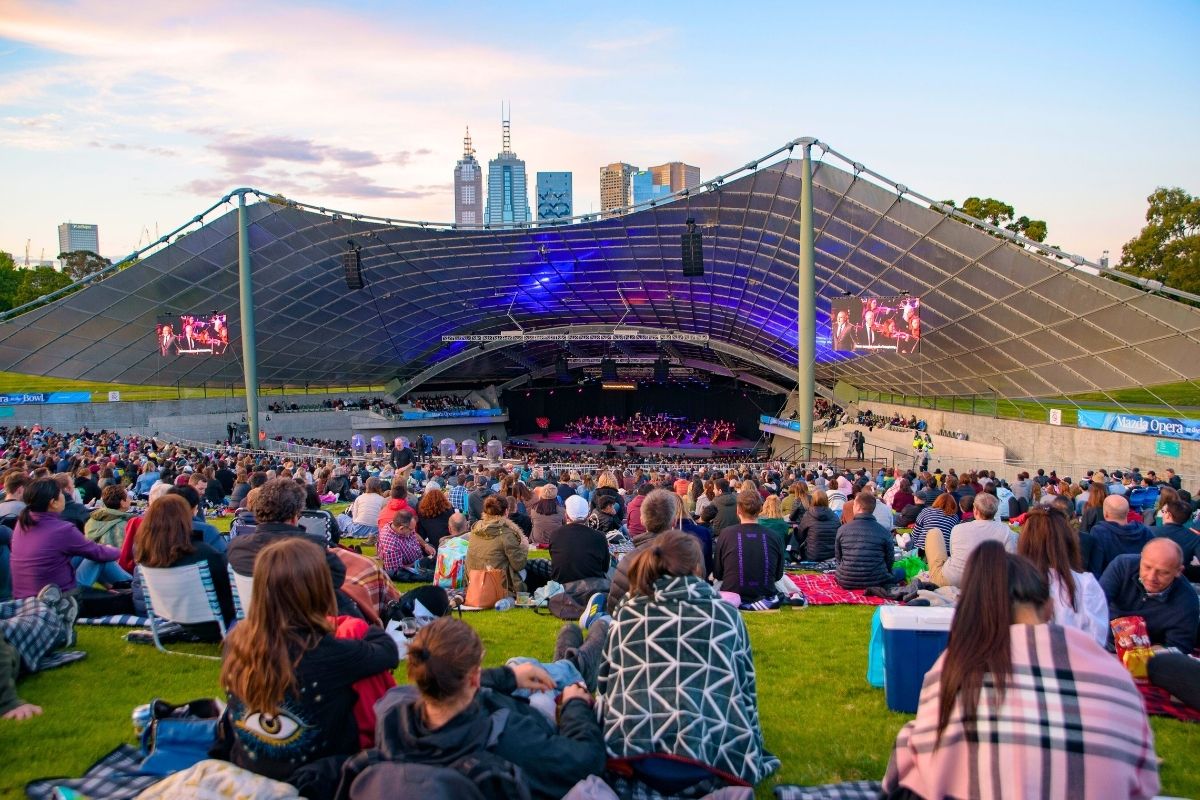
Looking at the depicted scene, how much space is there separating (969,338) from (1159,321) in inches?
327

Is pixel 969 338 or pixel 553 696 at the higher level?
pixel 969 338

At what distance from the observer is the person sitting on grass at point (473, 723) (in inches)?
118

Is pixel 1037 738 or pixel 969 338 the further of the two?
pixel 969 338

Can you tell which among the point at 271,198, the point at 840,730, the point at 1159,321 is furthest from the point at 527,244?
the point at 840,730

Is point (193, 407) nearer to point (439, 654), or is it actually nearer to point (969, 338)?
point (969, 338)

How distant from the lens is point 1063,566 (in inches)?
177

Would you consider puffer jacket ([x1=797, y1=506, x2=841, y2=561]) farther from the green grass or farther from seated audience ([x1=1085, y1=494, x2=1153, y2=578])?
seated audience ([x1=1085, y1=494, x2=1153, y2=578])

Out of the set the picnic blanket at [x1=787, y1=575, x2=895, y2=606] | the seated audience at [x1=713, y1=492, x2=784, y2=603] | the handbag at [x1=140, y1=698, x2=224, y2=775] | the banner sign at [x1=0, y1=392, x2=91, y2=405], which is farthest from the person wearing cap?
the banner sign at [x1=0, y1=392, x2=91, y2=405]

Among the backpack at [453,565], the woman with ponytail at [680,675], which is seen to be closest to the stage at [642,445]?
the backpack at [453,565]

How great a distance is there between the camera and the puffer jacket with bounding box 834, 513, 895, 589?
802cm

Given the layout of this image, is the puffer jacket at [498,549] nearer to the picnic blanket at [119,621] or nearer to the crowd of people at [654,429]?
the picnic blanket at [119,621]

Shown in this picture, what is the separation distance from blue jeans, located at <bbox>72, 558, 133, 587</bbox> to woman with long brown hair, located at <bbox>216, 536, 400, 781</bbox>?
4.34 m

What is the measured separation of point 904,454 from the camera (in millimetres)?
31719

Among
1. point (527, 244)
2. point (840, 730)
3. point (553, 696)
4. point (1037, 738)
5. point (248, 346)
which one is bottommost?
point (840, 730)
